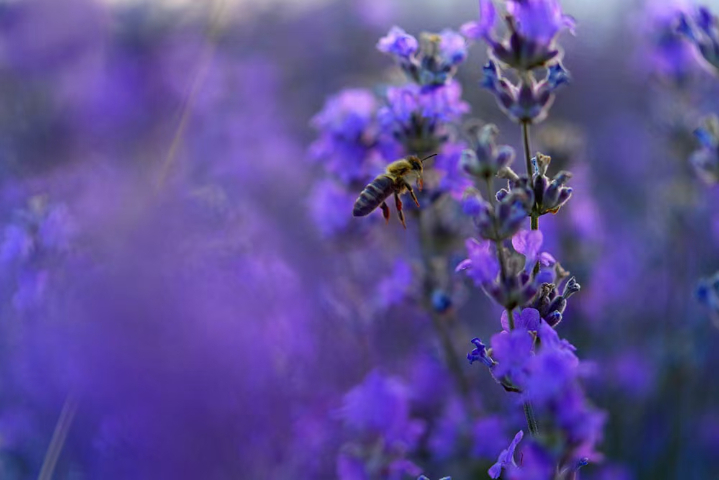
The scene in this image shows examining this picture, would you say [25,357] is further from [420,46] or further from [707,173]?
[707,173]

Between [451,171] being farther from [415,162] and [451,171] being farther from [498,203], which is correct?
[498,203]

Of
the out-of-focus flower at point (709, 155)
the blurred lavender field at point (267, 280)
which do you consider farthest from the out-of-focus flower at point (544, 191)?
the out-of-focus flower at point (709, 155)

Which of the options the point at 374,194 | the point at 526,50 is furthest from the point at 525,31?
the point at 374,194

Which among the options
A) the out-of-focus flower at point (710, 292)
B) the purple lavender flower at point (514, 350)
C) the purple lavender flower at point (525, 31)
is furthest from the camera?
A: the out-of-focus flower at point (710, 292)

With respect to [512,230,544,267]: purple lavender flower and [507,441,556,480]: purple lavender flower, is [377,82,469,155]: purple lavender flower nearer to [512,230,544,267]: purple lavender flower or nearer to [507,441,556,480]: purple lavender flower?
[512,230,544,267]: purple lavender flower

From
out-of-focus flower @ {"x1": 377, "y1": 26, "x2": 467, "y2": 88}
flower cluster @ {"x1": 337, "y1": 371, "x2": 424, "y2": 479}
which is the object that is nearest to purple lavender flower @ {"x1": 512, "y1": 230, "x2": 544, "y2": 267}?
out-of-focus flower @ {"x1": 377, "y1": 26, "x2": 467, "y2": 88}

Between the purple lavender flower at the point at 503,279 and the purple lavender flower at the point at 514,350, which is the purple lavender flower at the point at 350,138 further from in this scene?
the purple lavender flower at the point at 514,350
